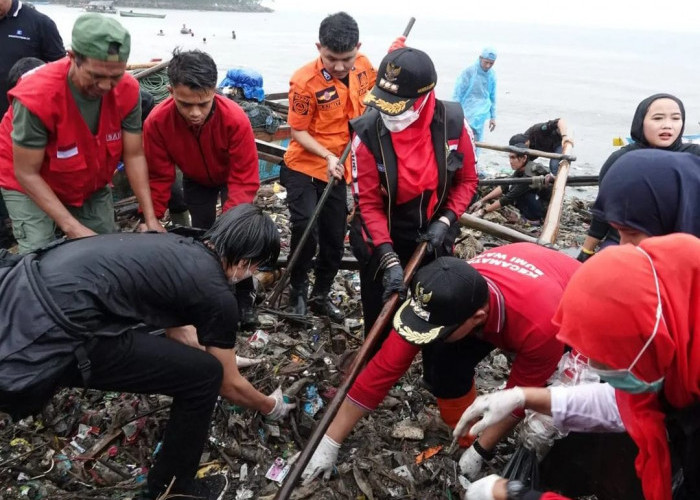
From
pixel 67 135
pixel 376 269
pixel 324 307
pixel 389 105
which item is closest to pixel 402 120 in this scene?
pixel 389 105

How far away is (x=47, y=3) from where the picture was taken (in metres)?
61.5

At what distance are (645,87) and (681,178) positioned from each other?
23.7 meters

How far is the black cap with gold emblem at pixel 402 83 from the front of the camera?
112 inches

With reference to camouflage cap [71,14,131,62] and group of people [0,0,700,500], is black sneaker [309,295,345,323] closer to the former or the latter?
group of people [0,0,700,500]

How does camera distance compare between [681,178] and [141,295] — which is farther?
[141,295]

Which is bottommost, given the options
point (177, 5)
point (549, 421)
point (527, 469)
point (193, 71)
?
point (527, 469)

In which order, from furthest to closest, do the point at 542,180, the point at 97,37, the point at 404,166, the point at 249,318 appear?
1. the point at 542,180
2. the point at 249,318
3. the point at 404,166
4. the point at 97,37

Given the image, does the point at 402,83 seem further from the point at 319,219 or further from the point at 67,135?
→ the point at 67,135

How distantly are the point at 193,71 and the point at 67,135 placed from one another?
732mm

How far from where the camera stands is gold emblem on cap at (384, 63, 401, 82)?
9.38ft

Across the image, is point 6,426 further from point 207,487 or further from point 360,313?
point 360,313

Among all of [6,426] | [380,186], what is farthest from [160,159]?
[6,426]

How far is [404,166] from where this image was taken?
9.91 ft

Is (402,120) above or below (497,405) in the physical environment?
above
